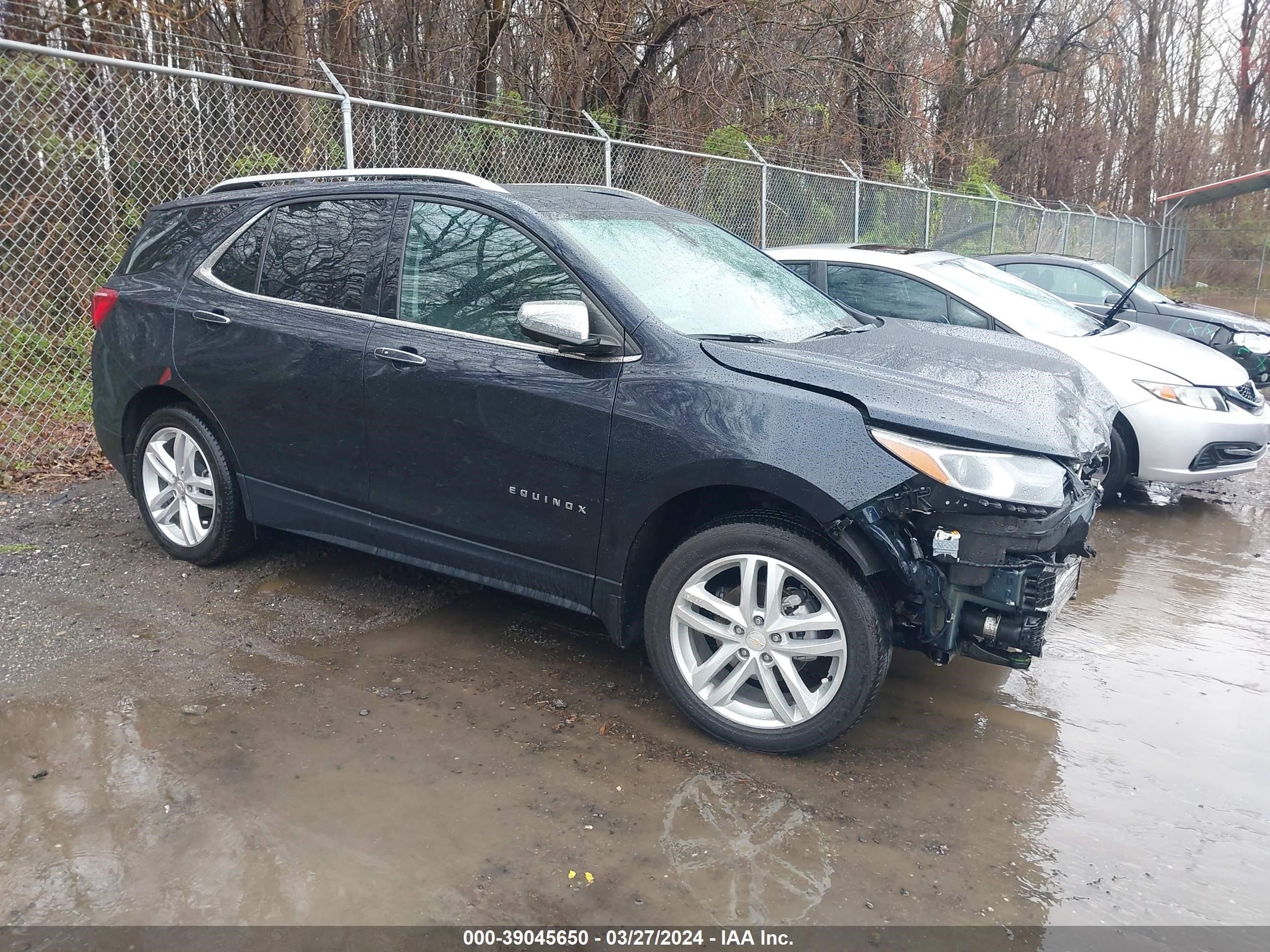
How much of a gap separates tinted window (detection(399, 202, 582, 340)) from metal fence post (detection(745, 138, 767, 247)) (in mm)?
6994

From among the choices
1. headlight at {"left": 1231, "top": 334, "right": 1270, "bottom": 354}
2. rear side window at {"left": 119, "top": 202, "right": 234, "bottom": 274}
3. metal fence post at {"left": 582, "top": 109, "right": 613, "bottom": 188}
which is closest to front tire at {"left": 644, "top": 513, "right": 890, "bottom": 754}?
rear side window at {"left": 119, "top": 202, "right": 234, "bottom": 274}

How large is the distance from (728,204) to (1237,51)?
1424 inches

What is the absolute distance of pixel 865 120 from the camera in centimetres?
1658

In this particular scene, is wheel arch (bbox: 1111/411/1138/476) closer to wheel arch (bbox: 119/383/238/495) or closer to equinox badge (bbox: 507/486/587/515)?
equinox badge (bbox: 507/486/587/515)

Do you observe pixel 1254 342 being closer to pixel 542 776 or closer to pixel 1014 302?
pixel 1014 302

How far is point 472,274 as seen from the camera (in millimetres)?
3789

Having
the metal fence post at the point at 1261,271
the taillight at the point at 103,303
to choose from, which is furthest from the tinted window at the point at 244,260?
the metal fence post at the point at 1261,271

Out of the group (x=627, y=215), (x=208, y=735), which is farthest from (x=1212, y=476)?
(x=208, y=735)

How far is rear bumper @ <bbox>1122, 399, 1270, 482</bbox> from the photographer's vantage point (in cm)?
598

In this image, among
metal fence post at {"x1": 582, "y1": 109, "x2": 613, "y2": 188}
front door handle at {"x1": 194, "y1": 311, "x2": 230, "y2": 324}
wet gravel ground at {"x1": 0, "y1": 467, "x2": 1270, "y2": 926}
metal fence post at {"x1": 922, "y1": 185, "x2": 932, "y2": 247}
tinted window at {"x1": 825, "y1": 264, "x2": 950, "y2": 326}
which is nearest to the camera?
wet gravel ground at {"x1": 0, "y1": 467, "x2": 1270, "y2": 926}

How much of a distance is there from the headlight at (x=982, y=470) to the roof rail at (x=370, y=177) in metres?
1.91

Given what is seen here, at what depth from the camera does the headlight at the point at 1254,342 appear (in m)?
10.3

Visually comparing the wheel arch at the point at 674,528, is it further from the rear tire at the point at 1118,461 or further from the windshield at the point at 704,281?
the rear tire at the point at 1118,461

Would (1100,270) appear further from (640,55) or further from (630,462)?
(630,462)
